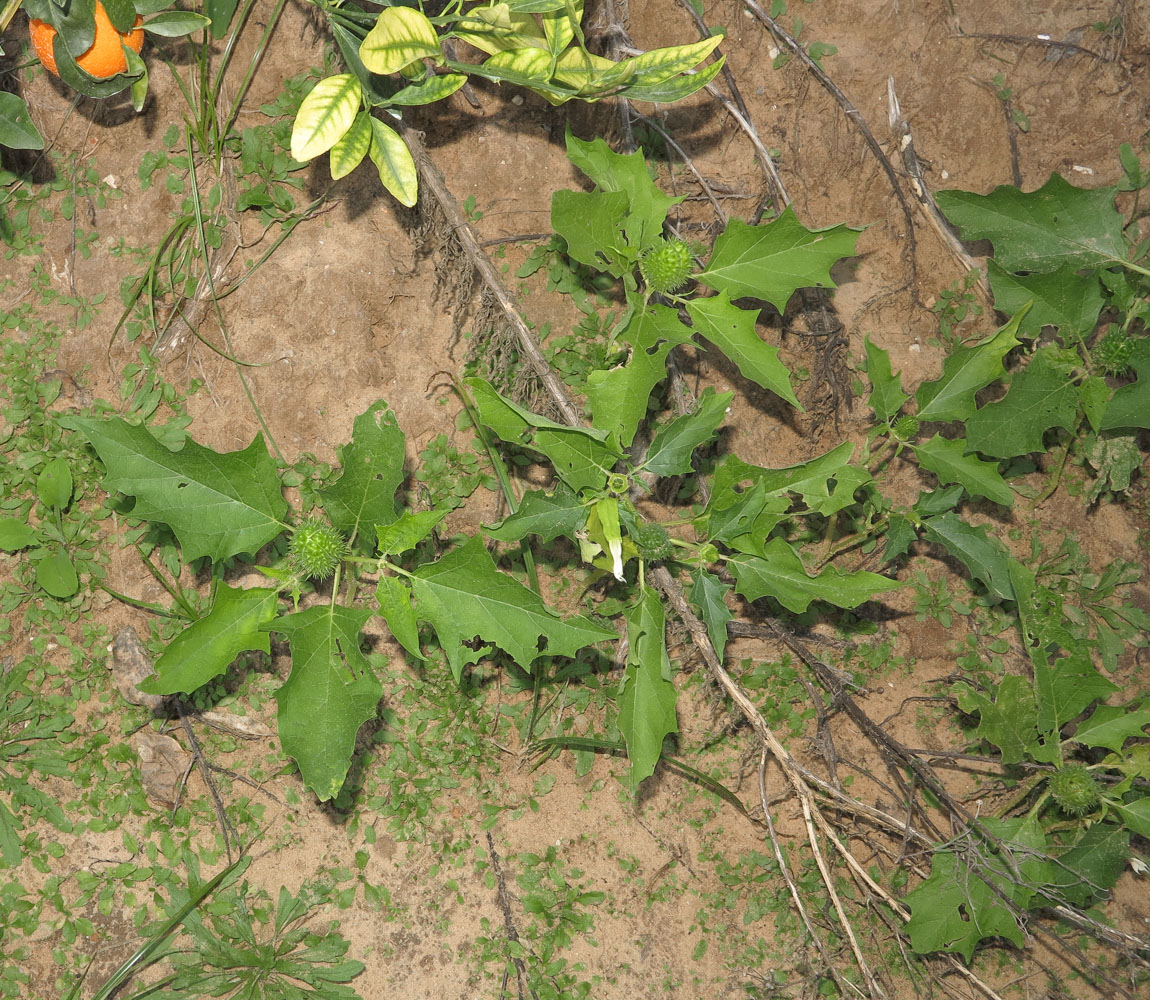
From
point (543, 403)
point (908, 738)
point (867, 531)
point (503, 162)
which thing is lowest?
point (908, 738)

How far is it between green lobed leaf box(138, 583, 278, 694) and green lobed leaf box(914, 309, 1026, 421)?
1975 mm

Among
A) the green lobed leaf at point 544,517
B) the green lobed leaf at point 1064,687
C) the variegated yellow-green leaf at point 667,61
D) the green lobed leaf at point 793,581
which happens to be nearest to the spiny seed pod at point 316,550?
the green lobed leaf at point 544,517

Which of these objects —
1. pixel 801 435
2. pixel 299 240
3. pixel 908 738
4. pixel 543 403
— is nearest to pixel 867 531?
pixel 801 435

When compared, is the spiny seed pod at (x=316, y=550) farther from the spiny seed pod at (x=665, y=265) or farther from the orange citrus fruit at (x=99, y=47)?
the orange citrus fruit at (x=99, y=47)

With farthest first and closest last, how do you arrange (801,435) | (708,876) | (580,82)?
(801,435) → (708,876) → (580,82)

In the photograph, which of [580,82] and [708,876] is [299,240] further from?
[708,876]

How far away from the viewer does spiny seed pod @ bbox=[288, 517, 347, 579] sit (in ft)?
7.89

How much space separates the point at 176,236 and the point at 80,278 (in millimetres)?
345

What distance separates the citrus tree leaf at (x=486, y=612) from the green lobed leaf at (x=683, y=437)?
471 mm

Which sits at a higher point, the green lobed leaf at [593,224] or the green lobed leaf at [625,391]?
the green lobed leaf at [593,224]

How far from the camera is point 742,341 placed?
8.39 feet

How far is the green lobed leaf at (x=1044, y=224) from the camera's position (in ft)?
9.45

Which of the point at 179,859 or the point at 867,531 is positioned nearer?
the point at 179,859

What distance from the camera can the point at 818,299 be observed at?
3086 millimetres
